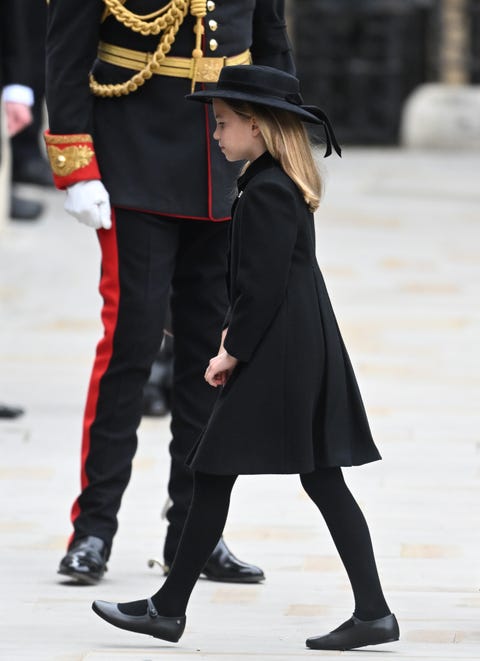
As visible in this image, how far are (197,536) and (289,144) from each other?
82 cm

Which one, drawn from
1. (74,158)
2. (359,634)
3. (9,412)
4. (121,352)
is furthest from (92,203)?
(9,412)

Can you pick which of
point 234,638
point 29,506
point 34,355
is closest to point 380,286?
point 34,355

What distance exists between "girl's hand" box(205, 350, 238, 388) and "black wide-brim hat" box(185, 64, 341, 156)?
508 millimetres

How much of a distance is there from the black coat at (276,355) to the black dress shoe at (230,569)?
0.80 m

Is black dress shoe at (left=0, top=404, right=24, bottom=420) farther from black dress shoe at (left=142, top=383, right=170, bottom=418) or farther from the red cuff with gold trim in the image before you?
the red cuff with gold trim

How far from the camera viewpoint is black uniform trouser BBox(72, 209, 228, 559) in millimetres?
4312

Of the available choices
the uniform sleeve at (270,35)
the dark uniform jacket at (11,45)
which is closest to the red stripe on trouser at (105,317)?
the uniform sleeve at (270,35)

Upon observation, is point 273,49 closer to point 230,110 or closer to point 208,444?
point 230,110

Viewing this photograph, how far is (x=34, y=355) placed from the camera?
7.58m

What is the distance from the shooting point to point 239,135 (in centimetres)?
366

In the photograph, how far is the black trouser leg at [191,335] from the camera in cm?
438

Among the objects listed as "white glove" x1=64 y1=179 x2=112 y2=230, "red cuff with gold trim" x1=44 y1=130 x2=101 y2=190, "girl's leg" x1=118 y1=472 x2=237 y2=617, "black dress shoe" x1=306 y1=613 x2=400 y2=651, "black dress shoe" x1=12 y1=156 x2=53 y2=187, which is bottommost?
"black dress shoe" x1=12 y1=156 x2=53 y2=187

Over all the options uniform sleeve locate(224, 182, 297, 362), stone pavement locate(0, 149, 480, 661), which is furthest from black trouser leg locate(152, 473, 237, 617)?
uniform sleeve locate(224, 182, 297, 362)

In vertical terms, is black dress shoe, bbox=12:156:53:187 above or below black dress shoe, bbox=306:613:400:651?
below
